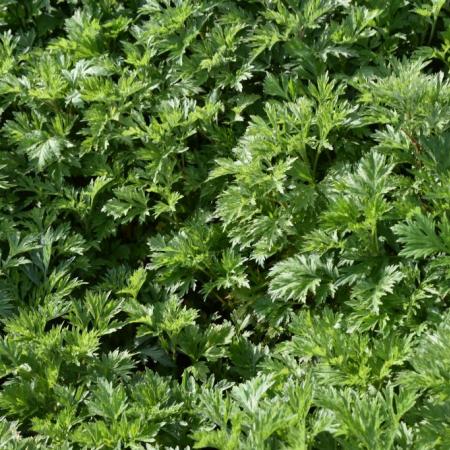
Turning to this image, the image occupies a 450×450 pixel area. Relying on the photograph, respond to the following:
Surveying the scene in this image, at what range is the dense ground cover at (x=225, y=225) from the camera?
9.87 feet

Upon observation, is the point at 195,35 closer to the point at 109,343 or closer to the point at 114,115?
the point at 114,115

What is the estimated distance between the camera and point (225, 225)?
3650 mm

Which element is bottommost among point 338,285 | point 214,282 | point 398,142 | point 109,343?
point 109,343

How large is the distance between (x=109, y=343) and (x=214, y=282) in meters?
0.58

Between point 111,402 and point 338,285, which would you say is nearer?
point 111,402

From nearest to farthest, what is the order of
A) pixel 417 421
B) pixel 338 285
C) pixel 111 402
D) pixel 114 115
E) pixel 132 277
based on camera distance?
pixel 417 421 < pixel 111 402 < pixel 338 285 < pixel 132 277 < pixel 114 115

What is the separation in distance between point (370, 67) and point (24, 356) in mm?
2125

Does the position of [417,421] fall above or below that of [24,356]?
above

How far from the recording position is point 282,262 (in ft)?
11.4

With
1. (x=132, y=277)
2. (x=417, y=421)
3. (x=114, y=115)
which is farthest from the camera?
(x=114, y=115)

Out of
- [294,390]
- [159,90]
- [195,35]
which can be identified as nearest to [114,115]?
[159,90]

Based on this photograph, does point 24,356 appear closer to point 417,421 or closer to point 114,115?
point 114,115

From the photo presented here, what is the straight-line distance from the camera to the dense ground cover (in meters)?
3.01

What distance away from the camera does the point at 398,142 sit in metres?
3.40
